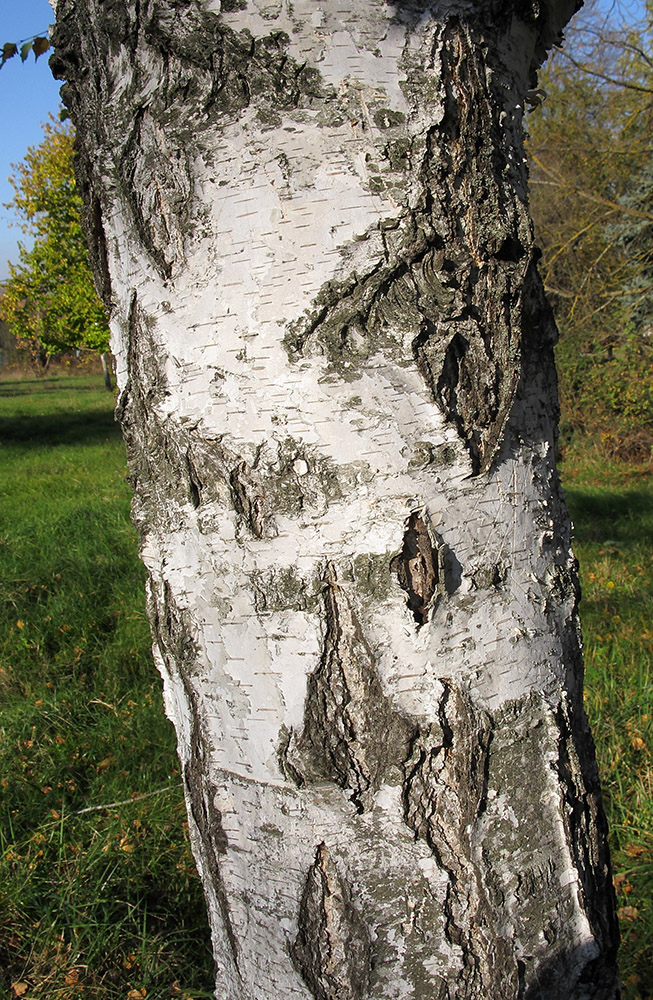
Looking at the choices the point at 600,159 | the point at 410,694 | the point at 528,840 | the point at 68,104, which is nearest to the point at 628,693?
the point at 528,840

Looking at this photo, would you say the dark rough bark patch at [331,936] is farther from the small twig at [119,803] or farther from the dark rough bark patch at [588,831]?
the small twig at [119,803]

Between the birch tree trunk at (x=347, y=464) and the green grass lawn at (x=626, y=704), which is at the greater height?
the birch tree trunk at (x=347, y=464)

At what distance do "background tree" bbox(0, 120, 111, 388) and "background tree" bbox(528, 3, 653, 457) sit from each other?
28.9 ft

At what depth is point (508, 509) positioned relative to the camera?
0.85 metres

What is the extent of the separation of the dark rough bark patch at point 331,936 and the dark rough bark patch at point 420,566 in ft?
1.06

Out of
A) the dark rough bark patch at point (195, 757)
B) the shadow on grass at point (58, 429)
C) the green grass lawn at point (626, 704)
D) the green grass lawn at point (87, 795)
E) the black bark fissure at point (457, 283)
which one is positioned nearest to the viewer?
the black bark fissure at point (457, 283)

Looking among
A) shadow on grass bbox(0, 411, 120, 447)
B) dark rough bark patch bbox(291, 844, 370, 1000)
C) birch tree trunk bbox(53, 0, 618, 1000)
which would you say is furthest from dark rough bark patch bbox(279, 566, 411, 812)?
shadow on grass bbox(0, 411, 120, 447)

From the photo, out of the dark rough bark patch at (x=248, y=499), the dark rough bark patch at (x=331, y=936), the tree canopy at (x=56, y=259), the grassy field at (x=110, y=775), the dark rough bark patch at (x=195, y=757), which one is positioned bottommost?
the grassy field at (x=110, y=775)

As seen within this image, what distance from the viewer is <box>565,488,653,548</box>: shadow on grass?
576cm

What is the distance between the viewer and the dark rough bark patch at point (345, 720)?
0.77 metres

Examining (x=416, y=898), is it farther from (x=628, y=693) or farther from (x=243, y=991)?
(x=628, y=693)

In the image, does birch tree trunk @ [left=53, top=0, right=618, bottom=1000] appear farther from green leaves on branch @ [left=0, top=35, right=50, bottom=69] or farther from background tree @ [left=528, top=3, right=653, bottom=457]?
background tree @ [left=528, top=3, right=653, bottom=457]

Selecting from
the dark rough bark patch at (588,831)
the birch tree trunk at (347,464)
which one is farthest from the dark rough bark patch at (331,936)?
the dark rough bark patch at (588,831)

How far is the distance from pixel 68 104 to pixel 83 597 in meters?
3.31
